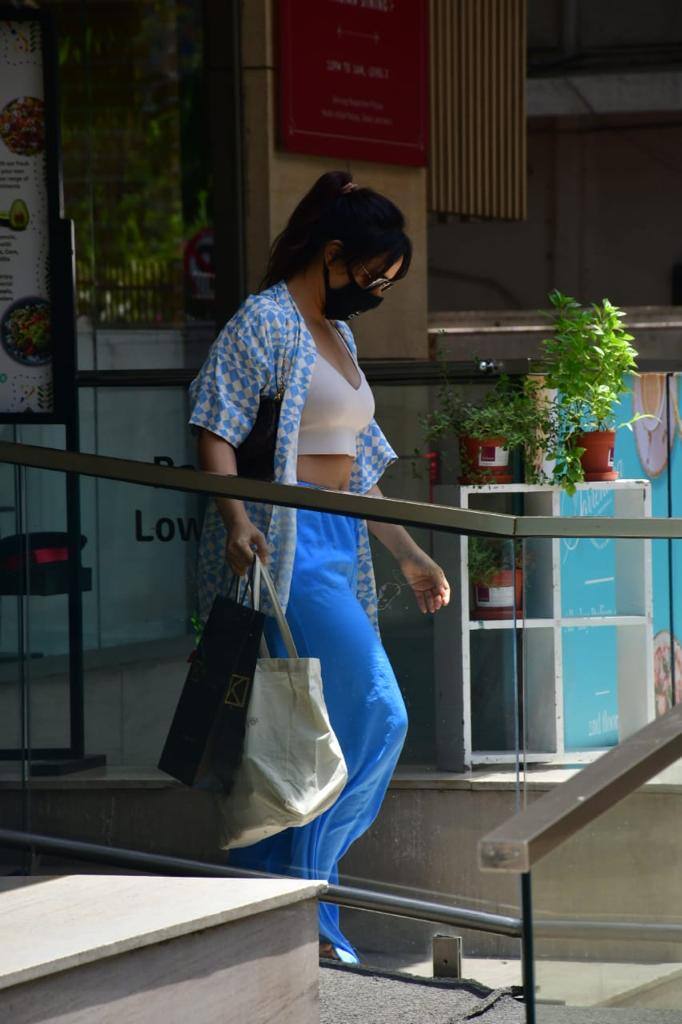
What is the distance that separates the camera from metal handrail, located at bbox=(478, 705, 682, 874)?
1.93m

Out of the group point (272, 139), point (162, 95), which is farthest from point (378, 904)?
point (162, 95)

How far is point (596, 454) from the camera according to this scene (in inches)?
207

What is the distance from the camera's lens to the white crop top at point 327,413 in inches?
138

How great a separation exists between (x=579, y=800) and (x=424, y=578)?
59.5 inches

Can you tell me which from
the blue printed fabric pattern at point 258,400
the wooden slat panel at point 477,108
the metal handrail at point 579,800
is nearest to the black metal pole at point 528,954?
the metal handrail at point 579,800

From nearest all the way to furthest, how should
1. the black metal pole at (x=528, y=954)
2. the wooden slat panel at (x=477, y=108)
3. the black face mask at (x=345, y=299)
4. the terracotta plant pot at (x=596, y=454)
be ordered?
the black metal pole at (x=528, y=954) < the black face mask at (x=345, y=299) < the terracotta plant pot at (x=596, y=454) < the wooden slat panel at (x=477, y=108)

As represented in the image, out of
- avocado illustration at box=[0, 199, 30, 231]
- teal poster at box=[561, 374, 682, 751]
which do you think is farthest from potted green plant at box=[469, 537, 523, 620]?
avocado illustration at box=[0, 199, 30, 231]

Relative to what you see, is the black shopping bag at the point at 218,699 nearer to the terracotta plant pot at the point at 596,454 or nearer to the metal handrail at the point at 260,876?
the metal handrail at the point at 260,876

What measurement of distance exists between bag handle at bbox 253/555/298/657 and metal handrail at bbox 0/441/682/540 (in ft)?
0.46

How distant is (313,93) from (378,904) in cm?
410

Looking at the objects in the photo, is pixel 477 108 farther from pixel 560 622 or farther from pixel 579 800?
pixel 579 800

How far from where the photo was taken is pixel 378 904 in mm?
3650

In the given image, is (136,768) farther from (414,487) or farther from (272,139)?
(272,139)

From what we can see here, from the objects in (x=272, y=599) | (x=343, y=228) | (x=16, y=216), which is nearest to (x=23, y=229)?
(x=16, y=216)
